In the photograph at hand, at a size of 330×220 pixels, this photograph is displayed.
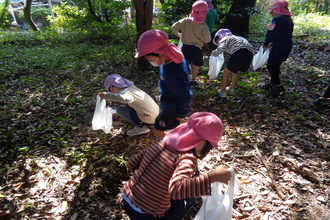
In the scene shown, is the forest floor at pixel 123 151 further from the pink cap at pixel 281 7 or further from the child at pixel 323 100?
the pink cap at pixel 281 7

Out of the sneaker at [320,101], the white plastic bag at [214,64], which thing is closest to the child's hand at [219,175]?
the sneaker at [320,101]

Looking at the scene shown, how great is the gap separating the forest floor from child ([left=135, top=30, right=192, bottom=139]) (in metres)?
0.80

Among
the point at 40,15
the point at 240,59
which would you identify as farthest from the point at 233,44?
the point at 40,15

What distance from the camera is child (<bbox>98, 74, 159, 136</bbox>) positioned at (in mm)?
2778

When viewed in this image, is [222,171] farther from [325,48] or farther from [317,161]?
[325,48]

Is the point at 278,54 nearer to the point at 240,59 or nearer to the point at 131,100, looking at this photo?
the point at 240,59

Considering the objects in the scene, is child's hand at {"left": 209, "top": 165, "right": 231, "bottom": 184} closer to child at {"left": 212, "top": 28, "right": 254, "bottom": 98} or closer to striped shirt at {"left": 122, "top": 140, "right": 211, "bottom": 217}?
striped shirt at {"left": 122, "top": 140, "right": 211, "bottom": 217}

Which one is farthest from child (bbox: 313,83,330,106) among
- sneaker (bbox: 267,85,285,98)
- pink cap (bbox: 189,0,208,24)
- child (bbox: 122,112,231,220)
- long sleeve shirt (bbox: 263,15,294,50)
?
child (bbox: 122,112,231,220)

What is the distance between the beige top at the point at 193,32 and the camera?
4.58 meters

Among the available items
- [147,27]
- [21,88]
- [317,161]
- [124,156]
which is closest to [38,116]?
[21,88]

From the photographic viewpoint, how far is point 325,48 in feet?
22.6

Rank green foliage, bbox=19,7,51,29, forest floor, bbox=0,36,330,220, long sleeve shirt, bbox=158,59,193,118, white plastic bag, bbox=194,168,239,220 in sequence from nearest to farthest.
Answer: white plastic bag, bbox=194,168,239,220, forest floor, bbox=0,36,330,220, long sleeve shirt, bbox=158,59,193,118, green foliage, bbox=19,7,51,29

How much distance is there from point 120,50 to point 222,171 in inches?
282

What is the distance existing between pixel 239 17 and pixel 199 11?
14.2ft
